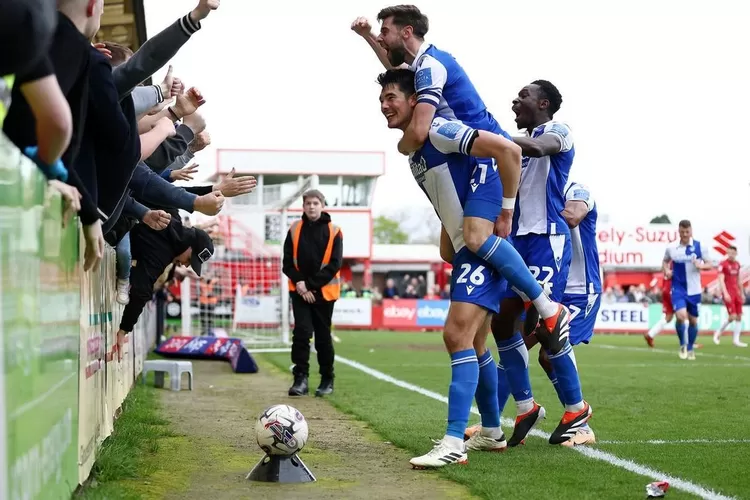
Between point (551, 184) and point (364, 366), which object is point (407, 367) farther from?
point (551, 184)

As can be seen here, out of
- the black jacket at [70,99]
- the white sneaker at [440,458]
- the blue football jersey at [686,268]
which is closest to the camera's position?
the black jacket at [70,99]

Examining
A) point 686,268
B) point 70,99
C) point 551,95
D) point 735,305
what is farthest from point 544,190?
point 735,305

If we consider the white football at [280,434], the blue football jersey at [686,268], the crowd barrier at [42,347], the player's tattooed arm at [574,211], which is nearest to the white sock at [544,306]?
the player's tattooed arm at [574,211]

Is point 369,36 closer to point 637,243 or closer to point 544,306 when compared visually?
point 544,306

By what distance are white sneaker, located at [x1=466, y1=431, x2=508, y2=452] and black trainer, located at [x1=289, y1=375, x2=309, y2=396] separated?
3967mm

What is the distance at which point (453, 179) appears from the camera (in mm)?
5512

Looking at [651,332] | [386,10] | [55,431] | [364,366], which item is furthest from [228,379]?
[651,332]

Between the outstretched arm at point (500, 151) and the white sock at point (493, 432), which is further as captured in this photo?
the white sock at point (493, 432)

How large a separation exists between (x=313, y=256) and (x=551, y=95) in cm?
411

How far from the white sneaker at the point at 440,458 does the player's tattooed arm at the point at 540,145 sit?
73.5 inches

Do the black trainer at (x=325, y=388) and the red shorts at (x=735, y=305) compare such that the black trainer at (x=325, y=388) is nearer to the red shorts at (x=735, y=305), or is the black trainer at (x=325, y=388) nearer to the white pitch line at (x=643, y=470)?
the white pitch line at (x=643, y=470)

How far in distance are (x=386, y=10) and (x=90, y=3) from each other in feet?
8.09

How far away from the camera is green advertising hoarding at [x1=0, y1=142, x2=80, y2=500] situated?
2596 mm

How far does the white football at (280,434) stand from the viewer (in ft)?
16.1
